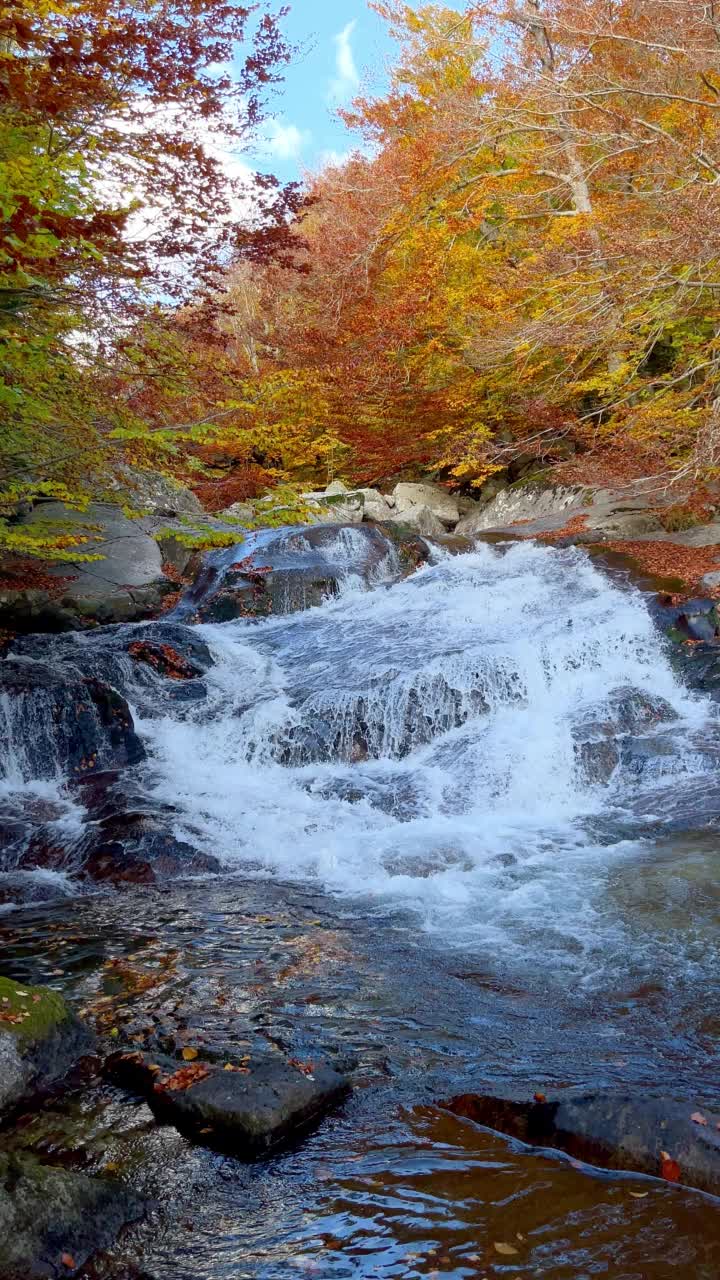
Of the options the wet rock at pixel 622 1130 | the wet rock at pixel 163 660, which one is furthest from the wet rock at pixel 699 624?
the wet rock at pixel 622 1130

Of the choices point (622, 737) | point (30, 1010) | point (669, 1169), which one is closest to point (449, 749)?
point (622, 737)

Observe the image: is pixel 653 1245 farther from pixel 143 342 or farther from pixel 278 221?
pixel 278 221

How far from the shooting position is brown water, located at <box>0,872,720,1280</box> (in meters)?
2.44

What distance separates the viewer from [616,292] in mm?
8789

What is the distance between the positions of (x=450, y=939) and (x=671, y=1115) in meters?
2.24

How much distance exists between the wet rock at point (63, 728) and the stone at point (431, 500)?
9849 millimetres

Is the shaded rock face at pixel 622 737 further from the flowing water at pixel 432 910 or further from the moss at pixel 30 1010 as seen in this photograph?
the moss at pixel 30 1010

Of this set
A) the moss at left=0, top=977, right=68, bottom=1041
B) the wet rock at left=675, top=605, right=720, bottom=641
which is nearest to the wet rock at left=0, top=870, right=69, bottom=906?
the moss at left=0, top=977, right=68, bottom=1041

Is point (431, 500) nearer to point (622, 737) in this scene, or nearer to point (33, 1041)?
point (622, 737)

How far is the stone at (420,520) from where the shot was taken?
15.7 metres

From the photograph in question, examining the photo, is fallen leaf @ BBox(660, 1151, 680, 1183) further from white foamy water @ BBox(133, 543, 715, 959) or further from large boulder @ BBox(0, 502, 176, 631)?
large boulder @ BBox(0, 502, 176, 631)

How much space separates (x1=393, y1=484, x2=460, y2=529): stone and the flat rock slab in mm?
14591

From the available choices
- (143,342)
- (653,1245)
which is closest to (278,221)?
(143,342)

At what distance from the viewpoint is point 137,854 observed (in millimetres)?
6562
